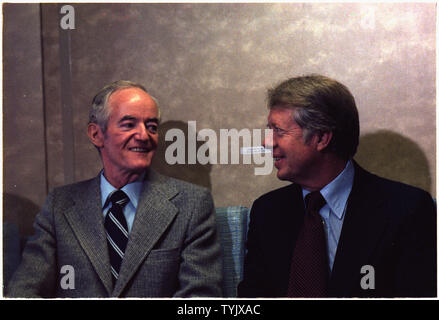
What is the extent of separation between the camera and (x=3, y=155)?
8.70ft

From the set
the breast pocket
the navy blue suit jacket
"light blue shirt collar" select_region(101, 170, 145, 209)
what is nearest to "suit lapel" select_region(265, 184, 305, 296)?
the navy blue suit jacket

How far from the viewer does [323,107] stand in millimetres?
2410

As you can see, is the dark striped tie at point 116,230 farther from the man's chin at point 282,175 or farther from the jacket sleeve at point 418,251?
the jacket sleeve at point 418,251

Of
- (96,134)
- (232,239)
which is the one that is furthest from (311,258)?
(96,134)

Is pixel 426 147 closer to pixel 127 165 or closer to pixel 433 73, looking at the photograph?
pixel 433 73

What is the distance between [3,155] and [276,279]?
66.3 inches

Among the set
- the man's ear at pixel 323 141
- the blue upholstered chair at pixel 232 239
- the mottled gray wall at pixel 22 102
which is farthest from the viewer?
the mottled gray wall at pixel 22 102

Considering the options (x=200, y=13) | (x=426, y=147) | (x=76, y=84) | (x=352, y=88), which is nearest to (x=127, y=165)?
(x=76, y=84)

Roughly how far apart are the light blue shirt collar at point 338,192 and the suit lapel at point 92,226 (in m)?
1.17

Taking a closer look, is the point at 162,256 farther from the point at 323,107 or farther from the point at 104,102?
the point at 323,107

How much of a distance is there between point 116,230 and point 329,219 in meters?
1.11

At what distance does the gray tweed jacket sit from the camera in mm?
2326

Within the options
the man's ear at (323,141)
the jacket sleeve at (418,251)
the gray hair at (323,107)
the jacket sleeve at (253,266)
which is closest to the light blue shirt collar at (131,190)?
the jacket sleeve at (253,266)

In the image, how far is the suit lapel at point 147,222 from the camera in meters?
2.33
